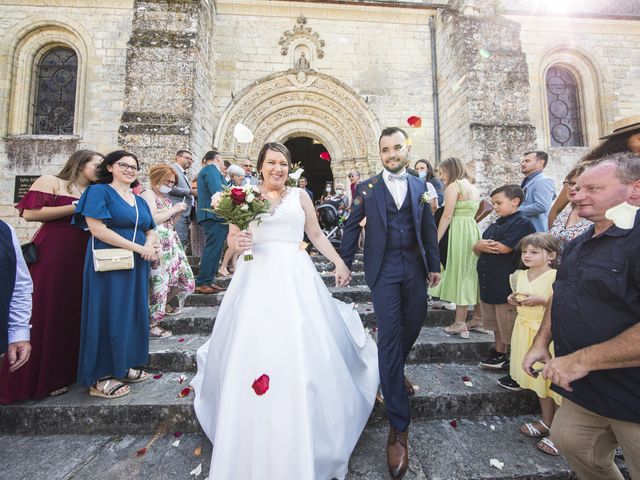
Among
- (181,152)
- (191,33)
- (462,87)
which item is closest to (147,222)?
(181,152)

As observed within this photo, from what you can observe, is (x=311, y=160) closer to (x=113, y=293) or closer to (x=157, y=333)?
(x=157, y=333)

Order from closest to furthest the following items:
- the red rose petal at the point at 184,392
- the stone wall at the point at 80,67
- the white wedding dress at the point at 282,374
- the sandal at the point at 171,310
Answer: the white wedding dress at the point at 282,374, the red rose petal at the point at 184,392, the sandal at the point at 171,310, the stone wall at the point at 80,67

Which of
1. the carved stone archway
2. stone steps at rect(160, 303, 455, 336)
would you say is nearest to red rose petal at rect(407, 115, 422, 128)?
the carved stone archway

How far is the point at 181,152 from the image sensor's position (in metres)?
5.30

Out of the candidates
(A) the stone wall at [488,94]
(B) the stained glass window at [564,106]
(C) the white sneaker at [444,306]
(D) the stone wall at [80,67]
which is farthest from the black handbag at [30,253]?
(B) the stained glass window at [564,106]

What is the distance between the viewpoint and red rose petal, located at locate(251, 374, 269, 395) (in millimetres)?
1686

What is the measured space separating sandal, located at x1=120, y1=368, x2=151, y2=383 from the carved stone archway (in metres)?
6.58

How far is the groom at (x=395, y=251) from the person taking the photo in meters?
2.22

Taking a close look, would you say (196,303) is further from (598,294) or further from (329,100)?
(329,100)

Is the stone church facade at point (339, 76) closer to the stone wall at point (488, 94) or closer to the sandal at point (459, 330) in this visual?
the stone wall at point (488, 94)

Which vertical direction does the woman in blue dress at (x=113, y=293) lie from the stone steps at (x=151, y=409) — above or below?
above

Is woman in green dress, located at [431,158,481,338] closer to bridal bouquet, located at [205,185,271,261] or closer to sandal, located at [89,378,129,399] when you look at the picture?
bridal bouquet, located at [205,185,271,261]

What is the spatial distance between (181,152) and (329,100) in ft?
16.9

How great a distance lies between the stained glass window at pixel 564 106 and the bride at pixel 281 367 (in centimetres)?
1115
